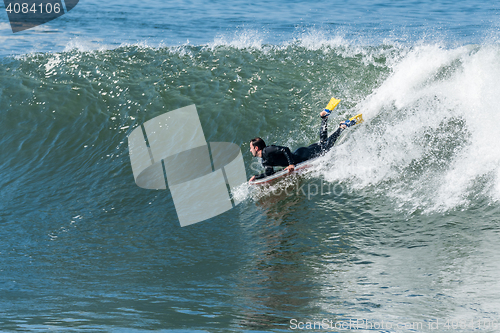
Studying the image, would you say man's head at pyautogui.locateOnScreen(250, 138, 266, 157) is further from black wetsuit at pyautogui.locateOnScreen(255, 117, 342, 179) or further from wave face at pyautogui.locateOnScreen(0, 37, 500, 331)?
wave face at pyautogui.locateOnScreen(0, 37, 500, 331)

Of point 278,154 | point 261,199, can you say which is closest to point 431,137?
point 278,154

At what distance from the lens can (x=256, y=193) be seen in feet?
27.8

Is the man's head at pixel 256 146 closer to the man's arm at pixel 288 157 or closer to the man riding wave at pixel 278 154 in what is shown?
the man riding wave at pixel 278 154

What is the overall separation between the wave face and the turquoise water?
0.12ft

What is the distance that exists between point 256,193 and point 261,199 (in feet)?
0.83

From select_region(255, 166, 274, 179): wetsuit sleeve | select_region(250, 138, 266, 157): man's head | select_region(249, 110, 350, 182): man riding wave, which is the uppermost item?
select_region(250, 138, 266, 157): man's head

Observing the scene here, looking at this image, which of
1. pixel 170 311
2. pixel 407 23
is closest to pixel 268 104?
pixel 170 311

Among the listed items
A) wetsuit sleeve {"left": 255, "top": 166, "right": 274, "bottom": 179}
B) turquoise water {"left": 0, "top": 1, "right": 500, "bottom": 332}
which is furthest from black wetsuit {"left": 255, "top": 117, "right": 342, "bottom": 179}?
turquoise water {"left": 0, "top": 1, "right": 500, "bottom": 332}

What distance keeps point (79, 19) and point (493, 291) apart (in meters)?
23.3

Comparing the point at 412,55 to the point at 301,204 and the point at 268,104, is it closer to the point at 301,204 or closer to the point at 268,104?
the point at 268,104

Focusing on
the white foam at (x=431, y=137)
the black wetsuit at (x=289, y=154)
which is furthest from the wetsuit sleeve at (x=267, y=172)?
the white foam at (x=431, y=137)

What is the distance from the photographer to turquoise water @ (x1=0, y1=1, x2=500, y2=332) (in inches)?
185

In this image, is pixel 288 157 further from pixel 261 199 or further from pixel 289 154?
pixel 261 199

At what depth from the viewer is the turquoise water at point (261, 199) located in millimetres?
4691
